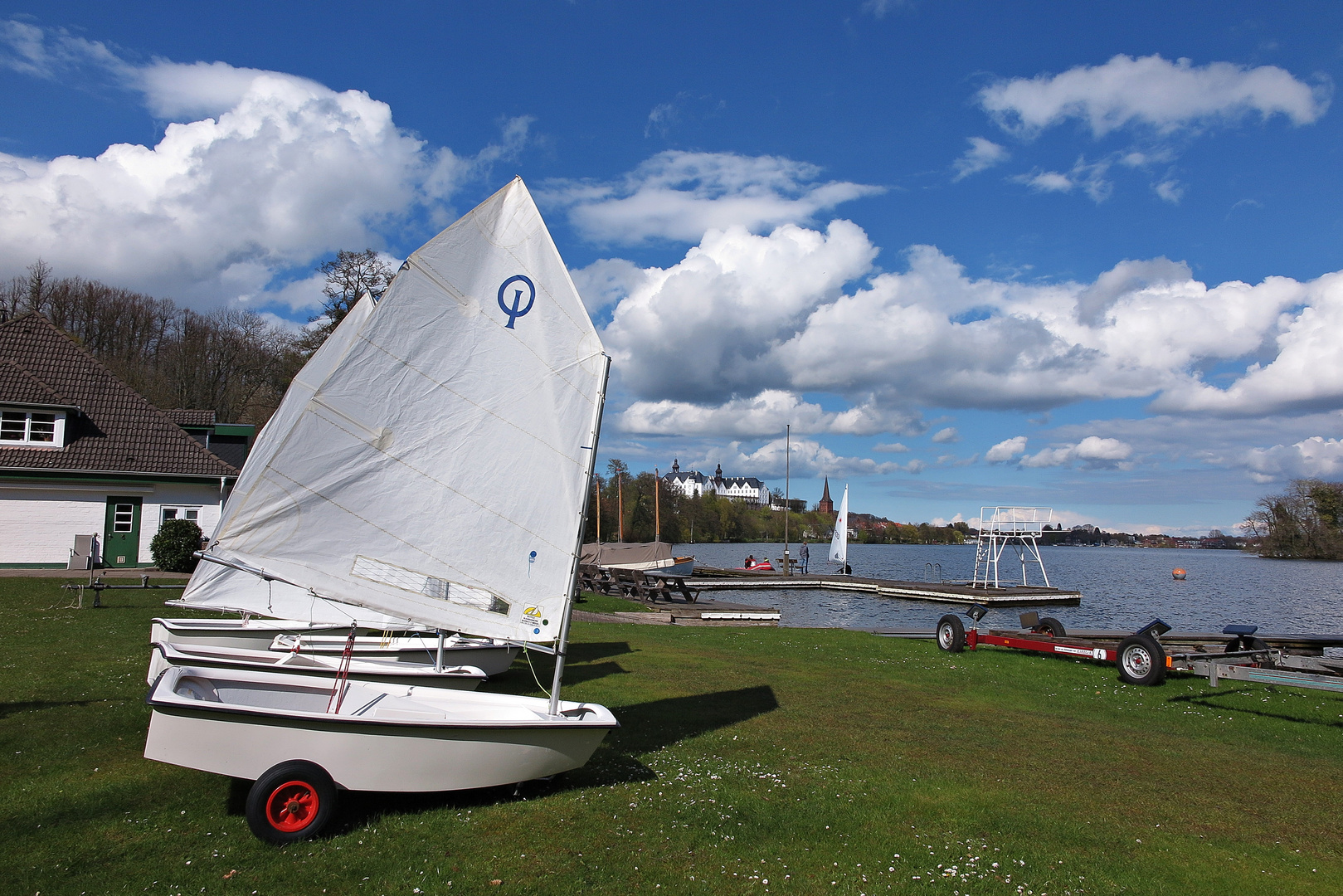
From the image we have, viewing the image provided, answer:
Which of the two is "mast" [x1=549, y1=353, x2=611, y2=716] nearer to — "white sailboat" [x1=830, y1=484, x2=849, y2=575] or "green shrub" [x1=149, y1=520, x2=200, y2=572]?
"green shrub" [x1=149, y1=520, x2=200, y2=572]

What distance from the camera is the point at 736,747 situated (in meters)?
8.86

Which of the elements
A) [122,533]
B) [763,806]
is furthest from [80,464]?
[763,806]

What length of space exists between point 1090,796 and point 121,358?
206 ft

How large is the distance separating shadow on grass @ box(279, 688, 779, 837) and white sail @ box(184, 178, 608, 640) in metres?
1.47

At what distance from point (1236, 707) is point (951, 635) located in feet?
18.2

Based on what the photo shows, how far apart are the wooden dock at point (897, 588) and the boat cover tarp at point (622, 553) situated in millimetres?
3141

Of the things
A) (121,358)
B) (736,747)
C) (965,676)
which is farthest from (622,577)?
(121,358)

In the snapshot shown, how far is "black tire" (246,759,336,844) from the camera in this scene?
5664 mm

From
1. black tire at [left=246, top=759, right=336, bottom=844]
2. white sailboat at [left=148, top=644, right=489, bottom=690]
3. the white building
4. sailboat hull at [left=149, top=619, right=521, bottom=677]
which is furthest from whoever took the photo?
the white building

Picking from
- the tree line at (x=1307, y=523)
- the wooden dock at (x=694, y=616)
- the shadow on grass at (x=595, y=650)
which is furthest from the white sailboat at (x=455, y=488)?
the tree line at (x=1307, y=523)

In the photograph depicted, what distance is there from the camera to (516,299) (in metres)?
7.74

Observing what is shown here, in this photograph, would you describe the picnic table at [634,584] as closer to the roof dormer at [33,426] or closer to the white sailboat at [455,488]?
the roof dormer at [33,426]

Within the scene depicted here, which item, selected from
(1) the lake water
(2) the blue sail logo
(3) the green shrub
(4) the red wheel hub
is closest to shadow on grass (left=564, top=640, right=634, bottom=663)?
(4) the red wheel hub

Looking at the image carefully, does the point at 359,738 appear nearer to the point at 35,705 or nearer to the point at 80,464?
the point at 35,705
